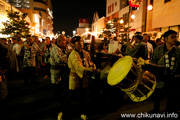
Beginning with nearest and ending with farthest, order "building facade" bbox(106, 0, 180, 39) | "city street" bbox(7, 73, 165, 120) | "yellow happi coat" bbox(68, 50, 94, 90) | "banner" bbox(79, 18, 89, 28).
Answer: "yellow happi coat" bbox(68, 50, 94, 90) < "city street" bbox(7, 73, 165, 120) < "building facade" bbox(106, 0, 180, 39) < "banner" bbox(79, 18, 89, 28)

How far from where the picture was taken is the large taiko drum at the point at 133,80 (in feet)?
8.04

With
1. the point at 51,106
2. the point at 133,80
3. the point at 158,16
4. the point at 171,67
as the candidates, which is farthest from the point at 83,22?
the point at 133,80

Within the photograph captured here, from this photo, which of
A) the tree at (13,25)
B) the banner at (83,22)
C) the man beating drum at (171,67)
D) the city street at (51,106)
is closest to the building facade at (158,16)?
the man beating drum at (171,67)

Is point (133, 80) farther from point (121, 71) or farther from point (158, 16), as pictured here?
point (158, 16)

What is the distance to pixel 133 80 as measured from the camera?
2494 mm

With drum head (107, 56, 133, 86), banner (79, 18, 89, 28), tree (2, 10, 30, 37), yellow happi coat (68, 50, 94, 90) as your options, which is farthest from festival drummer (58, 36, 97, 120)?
banner (79, 18, 89, 28)

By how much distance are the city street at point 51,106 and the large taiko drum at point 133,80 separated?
4.96 ft

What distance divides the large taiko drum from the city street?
1.51 meters

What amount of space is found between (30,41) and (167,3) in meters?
14.8

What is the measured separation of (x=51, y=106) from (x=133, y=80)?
2998 millimetres

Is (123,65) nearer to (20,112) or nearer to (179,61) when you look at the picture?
(179,61)

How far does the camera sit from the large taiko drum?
2449 millimetres

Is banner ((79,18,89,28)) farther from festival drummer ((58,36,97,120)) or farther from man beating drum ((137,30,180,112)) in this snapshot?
man beating drum ((137,30,180,112))

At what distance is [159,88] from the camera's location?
134 inches
